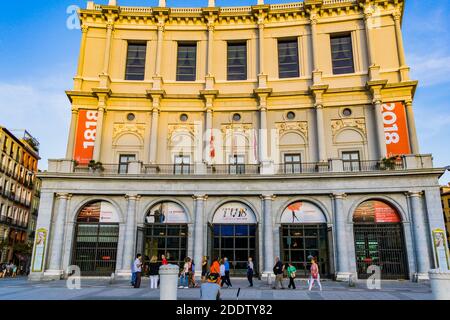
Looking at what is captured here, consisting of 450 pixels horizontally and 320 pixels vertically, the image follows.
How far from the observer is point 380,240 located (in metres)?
22.3

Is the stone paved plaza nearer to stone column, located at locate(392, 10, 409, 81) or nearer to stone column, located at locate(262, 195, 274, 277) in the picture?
stone column, located at locate(262, 195, 274, 277)

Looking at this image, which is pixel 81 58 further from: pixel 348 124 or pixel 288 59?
pixel 348 124

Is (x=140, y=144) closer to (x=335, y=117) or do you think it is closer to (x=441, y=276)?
(x=335, y=117)

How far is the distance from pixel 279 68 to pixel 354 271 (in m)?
16.9

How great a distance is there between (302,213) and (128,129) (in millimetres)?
15126

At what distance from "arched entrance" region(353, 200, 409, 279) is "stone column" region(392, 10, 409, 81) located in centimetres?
1074

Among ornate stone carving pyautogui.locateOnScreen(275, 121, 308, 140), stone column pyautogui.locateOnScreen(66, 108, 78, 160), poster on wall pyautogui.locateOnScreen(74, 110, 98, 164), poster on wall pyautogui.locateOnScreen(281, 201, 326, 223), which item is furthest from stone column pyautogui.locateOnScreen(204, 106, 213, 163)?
stone column pyautogui.locateOnScreen(66, 108, 78, 160)

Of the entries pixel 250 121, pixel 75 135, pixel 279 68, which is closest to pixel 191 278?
pixel 250 121

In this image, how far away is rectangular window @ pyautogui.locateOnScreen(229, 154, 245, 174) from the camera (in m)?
26.5

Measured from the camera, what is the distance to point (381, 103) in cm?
2653

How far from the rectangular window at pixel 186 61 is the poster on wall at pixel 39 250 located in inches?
622

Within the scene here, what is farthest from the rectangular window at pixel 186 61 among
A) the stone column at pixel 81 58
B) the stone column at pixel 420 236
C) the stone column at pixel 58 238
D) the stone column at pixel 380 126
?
the stone column at pixel 420 236

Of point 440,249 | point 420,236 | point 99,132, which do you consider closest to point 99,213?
point 99,132

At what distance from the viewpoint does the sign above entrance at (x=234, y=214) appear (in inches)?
938
